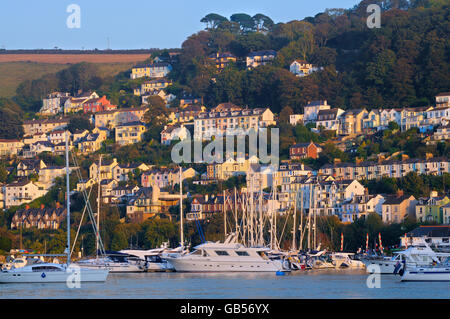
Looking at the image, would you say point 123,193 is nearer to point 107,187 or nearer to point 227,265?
point 107,187

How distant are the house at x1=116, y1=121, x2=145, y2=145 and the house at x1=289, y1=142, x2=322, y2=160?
909 inches

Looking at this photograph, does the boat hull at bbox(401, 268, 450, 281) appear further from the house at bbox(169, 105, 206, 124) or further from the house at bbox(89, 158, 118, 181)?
the house at bbox(169, 105, 206, 124)

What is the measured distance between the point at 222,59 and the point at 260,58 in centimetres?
627

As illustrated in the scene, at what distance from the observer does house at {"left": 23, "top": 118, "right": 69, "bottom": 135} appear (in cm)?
13050

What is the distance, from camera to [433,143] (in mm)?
96812

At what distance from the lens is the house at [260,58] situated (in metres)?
134

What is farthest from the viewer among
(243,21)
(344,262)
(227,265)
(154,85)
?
(243,21)

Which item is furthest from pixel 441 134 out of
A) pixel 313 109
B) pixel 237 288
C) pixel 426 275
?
pixel 237 288

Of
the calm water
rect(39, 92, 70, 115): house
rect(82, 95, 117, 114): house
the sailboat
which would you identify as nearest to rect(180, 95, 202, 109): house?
rect(82, 95, 117, 114): house

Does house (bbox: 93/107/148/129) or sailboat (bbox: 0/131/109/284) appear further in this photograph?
house (bbox: 93/107/148/129)

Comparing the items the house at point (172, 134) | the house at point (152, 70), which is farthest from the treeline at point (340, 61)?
the house at point (172, 134)

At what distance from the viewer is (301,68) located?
418ft

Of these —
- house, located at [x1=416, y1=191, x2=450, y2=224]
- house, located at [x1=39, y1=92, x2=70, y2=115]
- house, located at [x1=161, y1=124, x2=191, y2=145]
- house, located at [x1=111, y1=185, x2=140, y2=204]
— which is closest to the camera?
house, located at [x1=416, y1=191, x2=450, y2=224]

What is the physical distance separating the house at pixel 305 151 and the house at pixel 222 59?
3523cm
